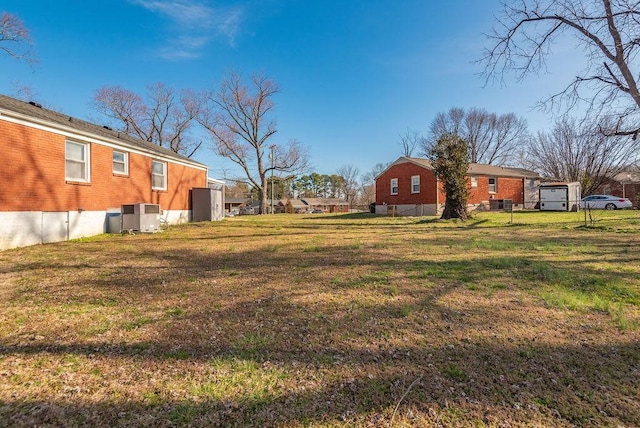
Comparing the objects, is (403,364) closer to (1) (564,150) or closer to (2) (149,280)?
(2) (149,280)

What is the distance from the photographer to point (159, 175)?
16328 mm

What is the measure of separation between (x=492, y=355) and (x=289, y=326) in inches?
76.4

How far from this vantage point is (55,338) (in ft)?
10.2

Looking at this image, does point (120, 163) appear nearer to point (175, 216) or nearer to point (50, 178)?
point (50, 178)

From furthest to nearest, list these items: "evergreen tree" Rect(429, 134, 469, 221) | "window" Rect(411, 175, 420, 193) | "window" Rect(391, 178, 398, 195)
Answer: "window" Rect(391, 178, 398, 195) → "window" Rect(411, 175, 420, 193) → "evergreen tree" Rect(429, 134, 469, 221)

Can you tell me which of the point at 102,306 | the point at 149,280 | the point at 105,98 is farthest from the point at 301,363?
the point at 105,98

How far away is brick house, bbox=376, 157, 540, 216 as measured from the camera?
24.2 metres

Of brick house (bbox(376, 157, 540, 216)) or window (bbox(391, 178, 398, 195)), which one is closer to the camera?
brick house (bbox(376, 157, 540, 216))

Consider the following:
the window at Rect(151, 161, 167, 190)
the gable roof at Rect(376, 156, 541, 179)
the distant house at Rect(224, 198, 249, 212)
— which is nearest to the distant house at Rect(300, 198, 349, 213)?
the distant house at Rect(224, 198, 249, 212)

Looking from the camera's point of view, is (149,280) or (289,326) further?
(149,280)

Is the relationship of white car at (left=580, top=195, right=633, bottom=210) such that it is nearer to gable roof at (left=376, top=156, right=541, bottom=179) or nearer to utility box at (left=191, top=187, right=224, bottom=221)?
gable roof at (left=376, top=156, right=541, bottom=179)

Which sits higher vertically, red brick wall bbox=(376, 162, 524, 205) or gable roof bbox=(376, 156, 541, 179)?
gable roof bbox=(376, 156, 541, 179)

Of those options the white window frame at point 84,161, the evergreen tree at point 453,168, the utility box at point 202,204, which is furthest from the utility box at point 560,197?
the white window frame at point 84,161

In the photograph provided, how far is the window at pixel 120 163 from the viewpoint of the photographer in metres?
13.0
